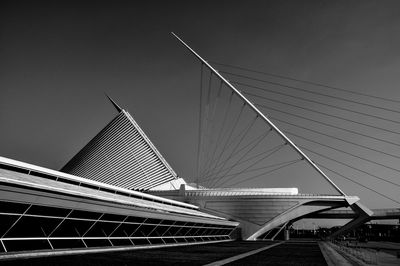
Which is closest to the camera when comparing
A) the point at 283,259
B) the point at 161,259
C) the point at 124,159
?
the point at 161,259

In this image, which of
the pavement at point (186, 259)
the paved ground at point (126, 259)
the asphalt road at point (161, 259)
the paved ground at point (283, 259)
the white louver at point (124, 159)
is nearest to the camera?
the paved ground at point (126, 259)

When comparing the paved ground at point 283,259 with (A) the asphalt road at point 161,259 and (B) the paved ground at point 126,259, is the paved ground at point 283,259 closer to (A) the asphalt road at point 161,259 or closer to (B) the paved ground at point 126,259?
(A) the asphalt road at point 161,259

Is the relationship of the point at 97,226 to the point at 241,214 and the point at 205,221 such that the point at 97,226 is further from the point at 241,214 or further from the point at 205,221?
the point at 241,214

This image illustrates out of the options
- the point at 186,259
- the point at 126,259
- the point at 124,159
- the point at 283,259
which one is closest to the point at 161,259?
the point at 186,259

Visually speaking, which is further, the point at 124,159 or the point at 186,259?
the point at 124,159

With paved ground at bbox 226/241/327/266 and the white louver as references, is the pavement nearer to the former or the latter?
paved ground at bbox 226/241/327/266

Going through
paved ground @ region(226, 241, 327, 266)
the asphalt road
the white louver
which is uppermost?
the white louver

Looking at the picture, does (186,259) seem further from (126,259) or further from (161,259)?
(126,259)

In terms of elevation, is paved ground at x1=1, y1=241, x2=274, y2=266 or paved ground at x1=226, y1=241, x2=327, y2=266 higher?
paved ground at x1=1, y1=241, x2=274, y2=266

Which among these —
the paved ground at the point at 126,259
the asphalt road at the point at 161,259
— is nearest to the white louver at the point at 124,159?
the asphalt road at the point at 161,259

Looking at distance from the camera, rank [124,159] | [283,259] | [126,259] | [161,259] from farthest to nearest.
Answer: [124,159] < [283,259] < [161,259] < [126,259]

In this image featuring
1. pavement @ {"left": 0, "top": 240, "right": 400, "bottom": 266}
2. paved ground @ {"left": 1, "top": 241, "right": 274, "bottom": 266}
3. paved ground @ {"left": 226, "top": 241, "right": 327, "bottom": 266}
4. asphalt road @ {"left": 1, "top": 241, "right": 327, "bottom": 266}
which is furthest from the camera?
paved ground @ {"left": 226, "top": 241, "right": 327, "bottom": 266}

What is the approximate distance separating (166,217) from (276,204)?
30946mm

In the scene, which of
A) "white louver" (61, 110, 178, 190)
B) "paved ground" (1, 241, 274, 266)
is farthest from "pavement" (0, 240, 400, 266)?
"white louver" (61, 110, 178, 190)
